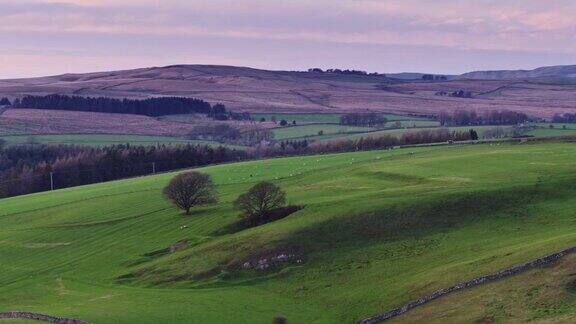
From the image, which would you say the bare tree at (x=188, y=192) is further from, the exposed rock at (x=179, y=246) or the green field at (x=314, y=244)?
the exposed rock at (x=179, y=246)

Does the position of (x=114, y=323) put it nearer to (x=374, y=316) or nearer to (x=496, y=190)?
(x=374, y=316)

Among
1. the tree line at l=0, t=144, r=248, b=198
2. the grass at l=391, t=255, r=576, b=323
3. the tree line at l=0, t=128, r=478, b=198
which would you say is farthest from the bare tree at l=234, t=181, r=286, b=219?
the tree line at l=0, t=144, r=248, b=198

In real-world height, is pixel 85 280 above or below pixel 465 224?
below

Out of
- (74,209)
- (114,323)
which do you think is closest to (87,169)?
(74,209)

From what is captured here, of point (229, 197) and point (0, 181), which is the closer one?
point (229, 197)

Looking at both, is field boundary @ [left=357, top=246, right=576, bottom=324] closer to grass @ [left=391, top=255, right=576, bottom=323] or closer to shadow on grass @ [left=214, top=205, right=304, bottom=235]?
grass @ [left=391, top=255, right=576, bottom=323]

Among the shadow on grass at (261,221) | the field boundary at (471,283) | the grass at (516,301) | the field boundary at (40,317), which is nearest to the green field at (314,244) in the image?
the grass at (516,301)
